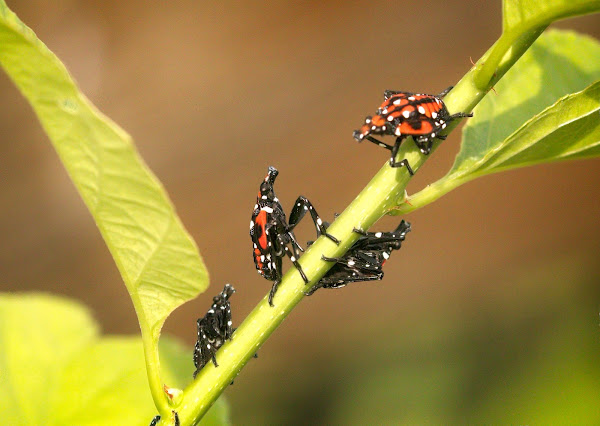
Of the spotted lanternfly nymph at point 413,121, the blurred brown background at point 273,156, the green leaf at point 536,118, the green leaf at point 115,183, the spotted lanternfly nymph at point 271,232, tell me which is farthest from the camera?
the blurred brown background at point 273,156

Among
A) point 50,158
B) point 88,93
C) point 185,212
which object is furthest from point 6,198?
point 185,212

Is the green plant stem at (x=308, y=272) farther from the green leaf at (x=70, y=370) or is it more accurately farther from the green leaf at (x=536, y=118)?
the green leaf at (x=70, y=370)

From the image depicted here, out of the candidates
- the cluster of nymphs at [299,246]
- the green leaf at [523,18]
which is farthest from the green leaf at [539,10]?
the cluster of nymphs at [299,246]

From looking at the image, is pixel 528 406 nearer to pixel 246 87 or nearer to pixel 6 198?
pixel 246 87

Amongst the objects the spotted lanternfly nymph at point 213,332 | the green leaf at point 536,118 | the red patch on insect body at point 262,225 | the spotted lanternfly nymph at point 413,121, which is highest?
the green leaf at point 536,118

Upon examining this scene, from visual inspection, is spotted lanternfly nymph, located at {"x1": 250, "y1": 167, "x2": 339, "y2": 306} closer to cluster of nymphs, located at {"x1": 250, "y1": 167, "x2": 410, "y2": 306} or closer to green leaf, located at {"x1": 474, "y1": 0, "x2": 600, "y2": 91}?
cluster of nymphs, located at {"x1": 250, "y1": 167, "x2": 410, "y2": 306}

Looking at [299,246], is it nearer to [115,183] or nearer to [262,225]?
[262,225]

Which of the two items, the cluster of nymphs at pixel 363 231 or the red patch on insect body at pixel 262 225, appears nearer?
the cluster of nymphs at pixel 363 231

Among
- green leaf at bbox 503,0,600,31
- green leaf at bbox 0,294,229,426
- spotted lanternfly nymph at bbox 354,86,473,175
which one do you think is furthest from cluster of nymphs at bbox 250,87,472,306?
green leaf at bbox 0,294,229,426

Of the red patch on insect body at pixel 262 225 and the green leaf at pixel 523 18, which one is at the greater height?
the green leaf at pixel 523 18
